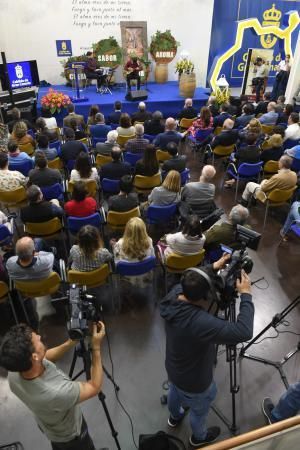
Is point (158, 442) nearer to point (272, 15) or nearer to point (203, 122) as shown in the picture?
point (203, 122)

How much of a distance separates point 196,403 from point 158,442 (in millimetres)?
467

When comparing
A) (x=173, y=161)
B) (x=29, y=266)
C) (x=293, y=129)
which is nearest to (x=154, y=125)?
(x=173, y=161)

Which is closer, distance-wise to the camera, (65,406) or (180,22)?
(65,406)

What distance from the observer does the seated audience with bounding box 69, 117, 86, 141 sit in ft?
19.5

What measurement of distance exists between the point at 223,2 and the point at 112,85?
4593 mm

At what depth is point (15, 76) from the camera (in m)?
9.03

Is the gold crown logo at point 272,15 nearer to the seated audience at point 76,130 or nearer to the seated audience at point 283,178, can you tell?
the seated audience at point 76,130

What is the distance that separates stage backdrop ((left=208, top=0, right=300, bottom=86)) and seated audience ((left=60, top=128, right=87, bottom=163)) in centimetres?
797

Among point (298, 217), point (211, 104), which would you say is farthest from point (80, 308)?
point (211, 104)

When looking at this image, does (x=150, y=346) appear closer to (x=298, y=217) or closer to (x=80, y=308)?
(x=80, y=308)

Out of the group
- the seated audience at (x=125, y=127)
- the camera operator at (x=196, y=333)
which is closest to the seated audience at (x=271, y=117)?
the seated audience at (x=125, y=127)

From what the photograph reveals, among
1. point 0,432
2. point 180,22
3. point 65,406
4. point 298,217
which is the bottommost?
point 0,432

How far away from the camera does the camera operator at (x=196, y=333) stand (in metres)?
1.69

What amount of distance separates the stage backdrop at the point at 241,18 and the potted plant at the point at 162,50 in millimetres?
1644
